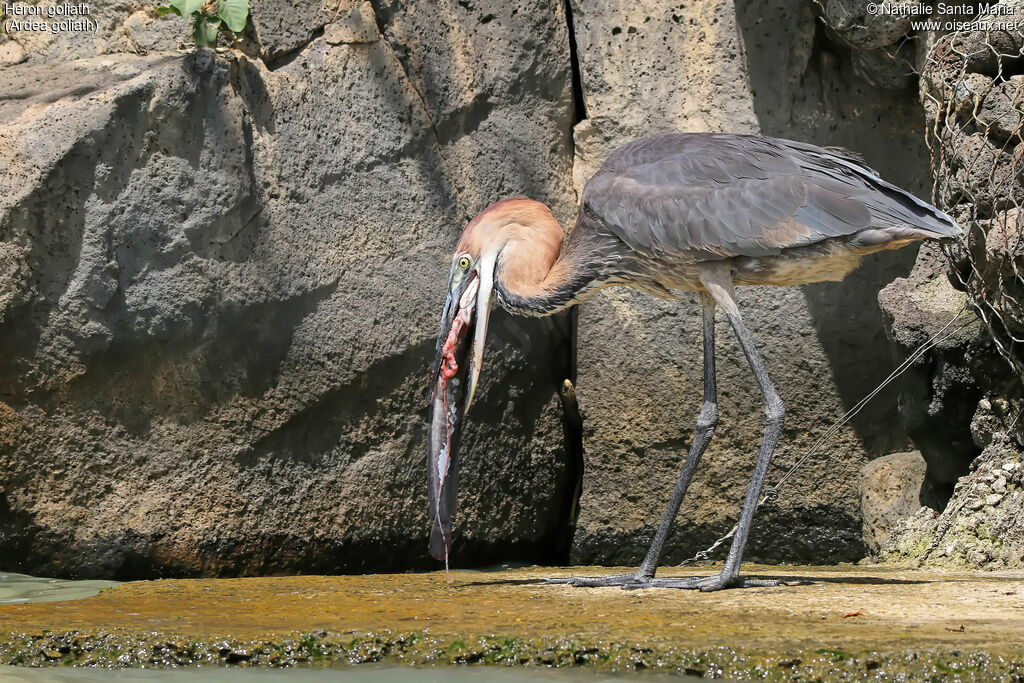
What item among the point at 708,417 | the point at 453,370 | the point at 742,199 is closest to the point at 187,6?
the point at 453,370

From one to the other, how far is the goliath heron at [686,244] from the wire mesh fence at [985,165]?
726 millimetres

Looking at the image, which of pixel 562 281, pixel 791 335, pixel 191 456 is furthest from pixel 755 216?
pixel 191 456

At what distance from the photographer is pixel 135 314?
5504 mm

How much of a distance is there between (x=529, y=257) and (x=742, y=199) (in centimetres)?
94

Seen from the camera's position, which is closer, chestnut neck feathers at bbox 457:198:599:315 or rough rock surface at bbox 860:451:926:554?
chestnut neck feathers at bbox 457:198:599:315

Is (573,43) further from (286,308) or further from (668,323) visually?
(286,308)

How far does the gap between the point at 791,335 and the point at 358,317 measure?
2189mm

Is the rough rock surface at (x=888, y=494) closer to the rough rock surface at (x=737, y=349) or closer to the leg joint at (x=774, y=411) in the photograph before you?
the rough rock surface at (x=737, y=349)

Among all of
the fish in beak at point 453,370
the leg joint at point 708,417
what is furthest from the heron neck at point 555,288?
the leg joint at point 708,417

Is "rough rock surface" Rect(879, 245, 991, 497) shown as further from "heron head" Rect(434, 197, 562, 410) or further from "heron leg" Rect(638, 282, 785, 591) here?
"heron head" Rect(434, 197, 562, 410)

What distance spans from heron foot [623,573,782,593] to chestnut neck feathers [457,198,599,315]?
119cm

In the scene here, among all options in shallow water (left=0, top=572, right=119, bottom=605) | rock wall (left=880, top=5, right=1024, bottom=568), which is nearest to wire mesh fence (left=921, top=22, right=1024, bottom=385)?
rock wall (left=880, top=5, right=1024, bottom=568)

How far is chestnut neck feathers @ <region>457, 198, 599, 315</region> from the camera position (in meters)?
5.05

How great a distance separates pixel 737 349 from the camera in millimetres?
6332
